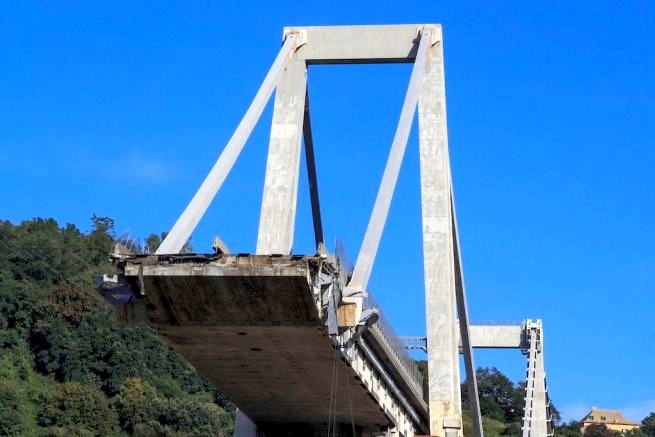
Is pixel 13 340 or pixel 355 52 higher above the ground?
pixel 13 340

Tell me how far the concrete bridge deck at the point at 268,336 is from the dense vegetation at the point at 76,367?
55.7 metres

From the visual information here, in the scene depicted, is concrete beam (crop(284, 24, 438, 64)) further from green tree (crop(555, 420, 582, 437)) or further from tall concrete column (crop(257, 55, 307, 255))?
green tree (crop(555, 420, 582, 437))

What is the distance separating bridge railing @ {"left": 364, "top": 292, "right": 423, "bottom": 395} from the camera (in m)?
41.2

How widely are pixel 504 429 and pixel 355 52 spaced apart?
91.3m

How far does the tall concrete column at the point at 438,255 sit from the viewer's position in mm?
38531

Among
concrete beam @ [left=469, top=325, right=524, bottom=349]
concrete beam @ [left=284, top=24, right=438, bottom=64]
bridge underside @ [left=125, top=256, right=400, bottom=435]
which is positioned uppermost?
concrete beam @ [left=284, top=24, right=438, bottom=64]

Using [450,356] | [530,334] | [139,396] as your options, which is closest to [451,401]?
[450,356]

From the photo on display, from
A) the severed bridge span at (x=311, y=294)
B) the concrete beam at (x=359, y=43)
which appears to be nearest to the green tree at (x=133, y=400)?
the severed bridge span at (x=311, y=294)

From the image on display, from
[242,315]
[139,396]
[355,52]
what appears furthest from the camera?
[139,396]

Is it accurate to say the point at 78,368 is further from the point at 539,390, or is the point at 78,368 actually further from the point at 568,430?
the point at 539,390

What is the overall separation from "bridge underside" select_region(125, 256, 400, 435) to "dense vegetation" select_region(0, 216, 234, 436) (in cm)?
5756

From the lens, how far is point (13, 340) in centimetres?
11356

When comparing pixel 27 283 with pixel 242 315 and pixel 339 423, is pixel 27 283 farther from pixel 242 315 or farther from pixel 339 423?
pixel 242 315

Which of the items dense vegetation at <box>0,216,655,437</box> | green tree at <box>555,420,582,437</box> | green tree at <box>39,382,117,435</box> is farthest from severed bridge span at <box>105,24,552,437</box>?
green tree at <box>555,420,582,437</box>
